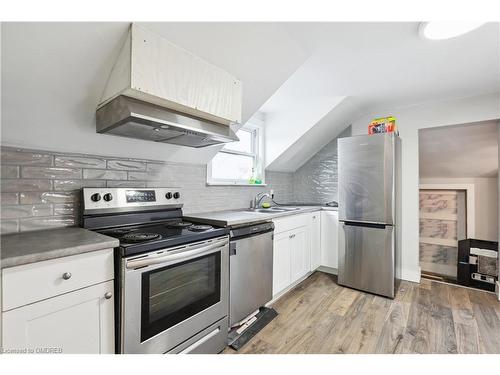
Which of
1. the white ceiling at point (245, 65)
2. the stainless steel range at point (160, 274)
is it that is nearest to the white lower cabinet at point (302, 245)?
the stainless steel range at point (160, 274)

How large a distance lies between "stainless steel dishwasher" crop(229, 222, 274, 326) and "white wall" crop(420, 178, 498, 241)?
3.54 metres

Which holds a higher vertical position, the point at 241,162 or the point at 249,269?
the point at 241,162

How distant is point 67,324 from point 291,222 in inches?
78.1

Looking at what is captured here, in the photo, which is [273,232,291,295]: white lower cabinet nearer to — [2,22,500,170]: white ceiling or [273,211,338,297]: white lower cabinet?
[273,211,338,297]: white lower cabinet

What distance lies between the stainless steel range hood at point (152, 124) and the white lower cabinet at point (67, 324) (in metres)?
0.85

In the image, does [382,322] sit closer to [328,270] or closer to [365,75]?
[328,270]

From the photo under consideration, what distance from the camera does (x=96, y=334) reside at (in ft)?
3.59

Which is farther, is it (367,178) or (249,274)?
(367,178)

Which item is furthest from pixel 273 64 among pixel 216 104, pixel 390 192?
pixel 390 192

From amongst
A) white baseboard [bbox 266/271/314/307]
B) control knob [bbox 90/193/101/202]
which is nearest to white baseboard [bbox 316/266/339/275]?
white baseboard [bbox 266/271/314/307]

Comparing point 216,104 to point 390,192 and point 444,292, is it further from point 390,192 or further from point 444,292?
point 444,292

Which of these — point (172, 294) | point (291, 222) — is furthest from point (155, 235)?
point (291, 222)

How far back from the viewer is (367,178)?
2600 mm

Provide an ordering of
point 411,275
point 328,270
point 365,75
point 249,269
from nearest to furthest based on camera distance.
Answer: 1. point 249,269
2. point 365,75
3. point 411,275
4. point 328,270
